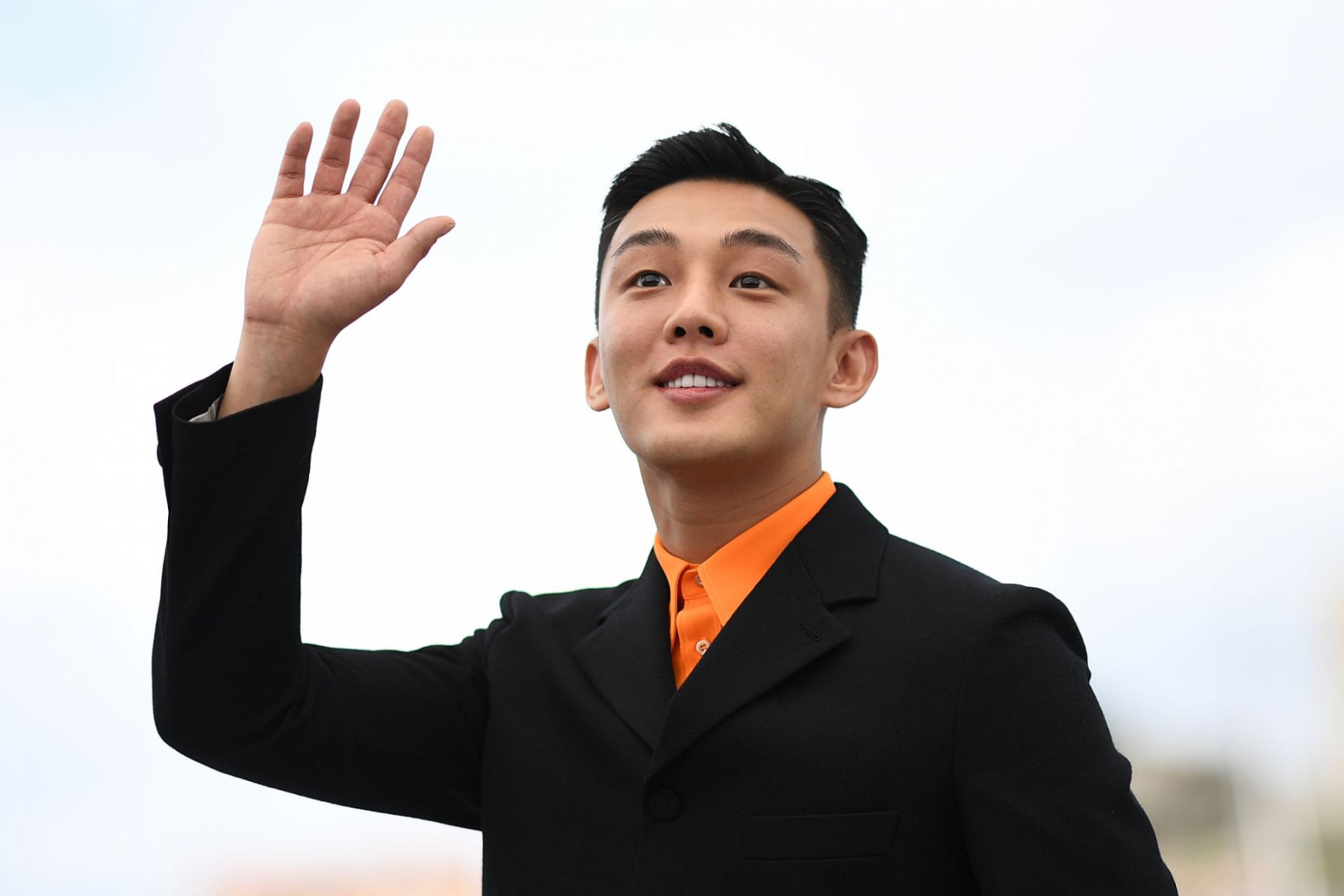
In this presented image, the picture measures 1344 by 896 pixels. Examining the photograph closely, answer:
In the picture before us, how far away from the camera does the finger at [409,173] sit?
305 centimetres

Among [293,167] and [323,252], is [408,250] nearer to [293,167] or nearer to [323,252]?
[323,252]

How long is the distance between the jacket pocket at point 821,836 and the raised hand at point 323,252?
1196 millimetres

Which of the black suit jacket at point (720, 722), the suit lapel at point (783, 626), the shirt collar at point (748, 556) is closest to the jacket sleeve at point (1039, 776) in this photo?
the black suit jacket at point (720, 722)

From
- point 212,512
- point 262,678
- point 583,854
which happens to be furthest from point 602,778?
point 212,512

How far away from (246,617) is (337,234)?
0.77m

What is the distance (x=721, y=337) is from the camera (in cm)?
301

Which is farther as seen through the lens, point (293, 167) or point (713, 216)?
point (713, 216)

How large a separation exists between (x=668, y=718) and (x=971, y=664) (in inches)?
22.2

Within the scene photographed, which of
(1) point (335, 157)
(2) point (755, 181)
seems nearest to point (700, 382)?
(2) point (755, 181)

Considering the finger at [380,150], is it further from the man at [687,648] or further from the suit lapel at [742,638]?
the suit lapel at [742,638]

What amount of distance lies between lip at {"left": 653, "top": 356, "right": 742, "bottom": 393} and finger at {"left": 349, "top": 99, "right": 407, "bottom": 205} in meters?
0.71

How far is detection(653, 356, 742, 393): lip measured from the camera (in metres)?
2.99

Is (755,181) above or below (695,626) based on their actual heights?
above

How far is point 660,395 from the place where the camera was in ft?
9.92
